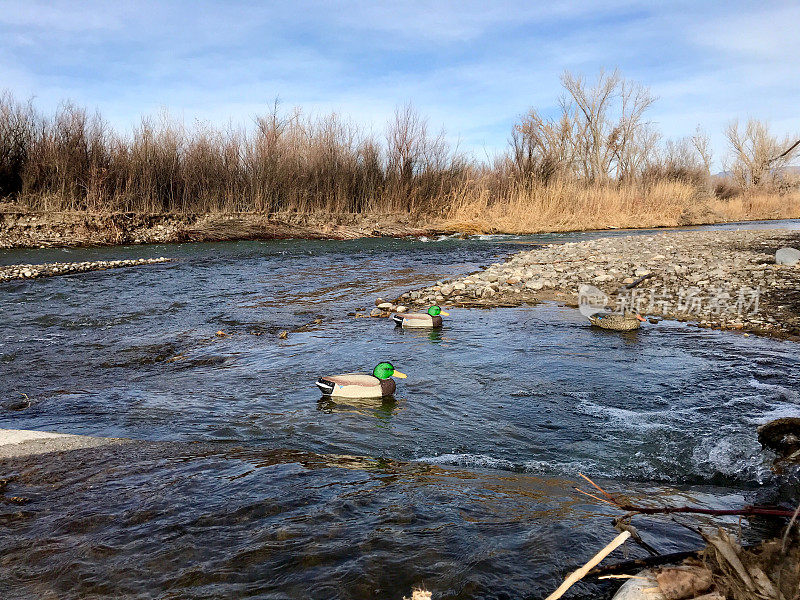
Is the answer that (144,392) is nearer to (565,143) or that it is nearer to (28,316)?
(28,316)

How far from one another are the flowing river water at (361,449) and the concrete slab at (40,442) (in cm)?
15

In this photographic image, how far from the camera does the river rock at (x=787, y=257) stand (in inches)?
382

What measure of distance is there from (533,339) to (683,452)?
303cm

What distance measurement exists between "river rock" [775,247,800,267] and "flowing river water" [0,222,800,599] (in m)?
4.28

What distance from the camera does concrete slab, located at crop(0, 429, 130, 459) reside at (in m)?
3.72

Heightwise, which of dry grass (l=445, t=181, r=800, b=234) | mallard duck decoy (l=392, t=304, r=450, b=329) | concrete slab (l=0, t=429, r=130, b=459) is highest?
dry grass (l=445, t=181, r=800, b=234)

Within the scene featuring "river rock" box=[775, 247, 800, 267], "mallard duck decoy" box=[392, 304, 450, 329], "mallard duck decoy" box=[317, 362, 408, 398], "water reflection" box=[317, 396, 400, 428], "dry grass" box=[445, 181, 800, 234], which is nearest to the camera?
"water reflection" box=[317, 396, 400, 428]

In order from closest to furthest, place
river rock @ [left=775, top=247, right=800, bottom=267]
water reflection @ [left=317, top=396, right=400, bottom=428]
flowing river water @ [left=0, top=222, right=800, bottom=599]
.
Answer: flowing river water @ [left=0, top=222, right=800, bottom=599]
water reflection @ [left=317, top=396, right=400, bottom=428]
river rock @ [left=775, top=247, right=800, bottom=267]

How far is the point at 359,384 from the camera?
4703mm

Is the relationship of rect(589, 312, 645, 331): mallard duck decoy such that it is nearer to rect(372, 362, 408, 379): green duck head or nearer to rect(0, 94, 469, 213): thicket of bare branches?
rect(372, 362, 408, 379): green duck head

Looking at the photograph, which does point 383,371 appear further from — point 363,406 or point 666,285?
point 666,285

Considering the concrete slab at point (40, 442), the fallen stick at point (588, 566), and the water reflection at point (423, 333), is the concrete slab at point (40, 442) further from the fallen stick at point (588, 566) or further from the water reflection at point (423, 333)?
the water reflection at point (423, 333)

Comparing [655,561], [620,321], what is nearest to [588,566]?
[655,561]

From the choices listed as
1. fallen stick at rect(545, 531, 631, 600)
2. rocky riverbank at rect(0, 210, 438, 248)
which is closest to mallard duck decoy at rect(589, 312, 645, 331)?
fallen stick at rect(545, 531, 631, 600)
